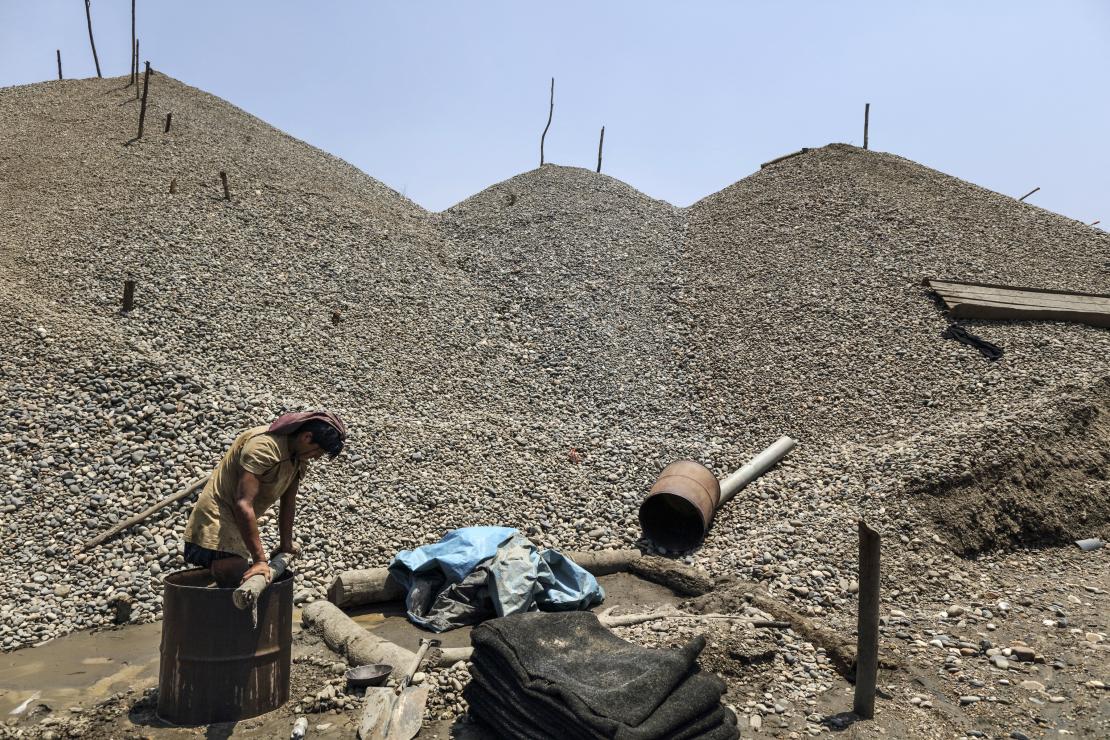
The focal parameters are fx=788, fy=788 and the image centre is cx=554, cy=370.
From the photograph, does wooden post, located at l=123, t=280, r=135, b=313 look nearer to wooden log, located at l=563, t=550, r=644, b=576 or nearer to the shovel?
wooden log, located at l=563, t=550, r=644, b=576

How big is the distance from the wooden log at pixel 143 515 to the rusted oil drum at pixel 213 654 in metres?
2.74

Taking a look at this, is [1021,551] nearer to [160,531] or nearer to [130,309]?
[160,531]

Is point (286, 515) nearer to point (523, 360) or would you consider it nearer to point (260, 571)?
point (260, 571)

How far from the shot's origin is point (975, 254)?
14.0 metres

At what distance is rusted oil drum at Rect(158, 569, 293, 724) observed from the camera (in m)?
4.00

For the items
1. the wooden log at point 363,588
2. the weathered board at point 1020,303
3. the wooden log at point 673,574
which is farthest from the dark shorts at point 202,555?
the weathered board at point 1020,303

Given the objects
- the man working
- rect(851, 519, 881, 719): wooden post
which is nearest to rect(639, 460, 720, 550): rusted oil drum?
rect(851, 519, 881, 719): wooden post

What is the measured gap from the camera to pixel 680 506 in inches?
314

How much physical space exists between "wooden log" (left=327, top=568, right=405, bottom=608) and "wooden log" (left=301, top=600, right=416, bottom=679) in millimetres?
307

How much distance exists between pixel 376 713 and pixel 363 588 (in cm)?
195

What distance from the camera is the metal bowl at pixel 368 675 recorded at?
453cm

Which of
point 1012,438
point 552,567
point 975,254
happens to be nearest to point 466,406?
point 552,567

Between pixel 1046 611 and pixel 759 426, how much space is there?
4482 mm

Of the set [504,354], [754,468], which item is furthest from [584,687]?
[504,354]
